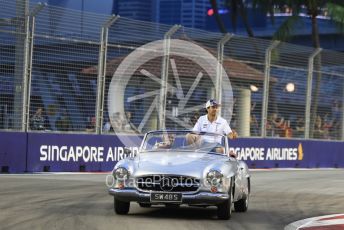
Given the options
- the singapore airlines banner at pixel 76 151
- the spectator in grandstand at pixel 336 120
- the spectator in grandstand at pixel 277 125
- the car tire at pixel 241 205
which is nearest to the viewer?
the car tire at pixel 241 205

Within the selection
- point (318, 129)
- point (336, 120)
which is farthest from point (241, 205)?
point (336, 120)

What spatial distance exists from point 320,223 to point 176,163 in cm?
199

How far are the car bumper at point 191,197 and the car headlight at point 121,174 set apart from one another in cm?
17

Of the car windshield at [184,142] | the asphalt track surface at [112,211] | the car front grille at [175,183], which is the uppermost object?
the car windshield at [184,142]

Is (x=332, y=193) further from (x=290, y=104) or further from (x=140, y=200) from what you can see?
(x=290, y=104)

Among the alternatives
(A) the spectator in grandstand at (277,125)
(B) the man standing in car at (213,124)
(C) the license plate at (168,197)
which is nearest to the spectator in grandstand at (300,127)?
(A) the spectator in grandstand at (277,125)

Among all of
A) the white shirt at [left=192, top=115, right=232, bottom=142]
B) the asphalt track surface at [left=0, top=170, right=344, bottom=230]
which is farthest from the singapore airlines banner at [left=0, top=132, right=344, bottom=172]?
the white shirt at [left=192, top=115, right=232, bottom=142]

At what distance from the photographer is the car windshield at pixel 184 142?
455 inches

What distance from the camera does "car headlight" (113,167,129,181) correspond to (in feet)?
34.4

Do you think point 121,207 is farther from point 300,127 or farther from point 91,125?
point 300,127

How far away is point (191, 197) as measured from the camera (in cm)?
1027

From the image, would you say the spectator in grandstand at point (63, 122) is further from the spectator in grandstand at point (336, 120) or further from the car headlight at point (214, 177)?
the spectator in grandstand at point (336, 120)

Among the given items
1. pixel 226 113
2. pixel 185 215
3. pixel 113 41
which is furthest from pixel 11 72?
pixel 185 215

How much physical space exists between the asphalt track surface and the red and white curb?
0.20 m
